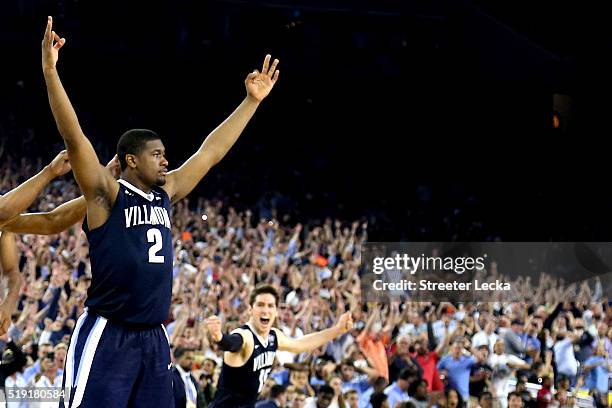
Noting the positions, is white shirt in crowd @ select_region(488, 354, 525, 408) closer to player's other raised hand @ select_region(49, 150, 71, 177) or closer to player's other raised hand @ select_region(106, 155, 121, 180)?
player's other raised hand @ select_region(106, 155, 121, 180)

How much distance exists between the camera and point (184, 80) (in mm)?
20859

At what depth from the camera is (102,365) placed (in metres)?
4.17

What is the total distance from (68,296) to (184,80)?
32.7ft

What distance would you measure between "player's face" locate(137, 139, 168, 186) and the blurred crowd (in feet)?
16.2

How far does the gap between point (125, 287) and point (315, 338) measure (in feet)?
10.1

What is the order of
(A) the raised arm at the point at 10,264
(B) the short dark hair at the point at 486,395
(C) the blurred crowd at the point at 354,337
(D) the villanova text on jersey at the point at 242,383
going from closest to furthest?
(A) the raised arm at the point at 10,264
(D) the villanova text on jersey at the point at 242,383
(C) the blurred crowd at the point at 354,337
(B) the short dark hair at the point at 486,395

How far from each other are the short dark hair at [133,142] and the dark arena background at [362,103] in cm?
1216

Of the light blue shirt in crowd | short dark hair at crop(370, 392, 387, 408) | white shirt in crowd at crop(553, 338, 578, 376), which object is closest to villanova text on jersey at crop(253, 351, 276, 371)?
short dark hair at crop(370, 392, 387, 408)

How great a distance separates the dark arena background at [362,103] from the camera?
1884cm

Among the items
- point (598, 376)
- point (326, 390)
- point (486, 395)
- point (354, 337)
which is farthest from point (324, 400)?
point (598, 376)

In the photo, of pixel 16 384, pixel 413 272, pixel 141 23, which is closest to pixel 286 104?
pixel 141 23

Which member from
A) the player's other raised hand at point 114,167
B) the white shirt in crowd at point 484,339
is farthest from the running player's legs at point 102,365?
the white shirt in crowd at point 484,339

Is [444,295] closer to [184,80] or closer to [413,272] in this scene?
[413,272]
